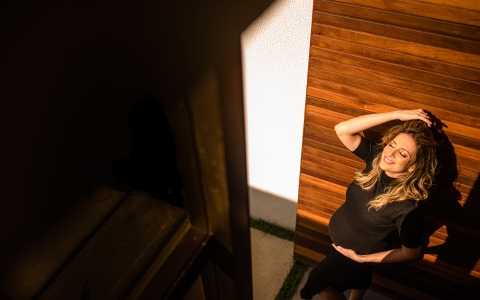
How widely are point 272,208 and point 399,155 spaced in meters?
2.47

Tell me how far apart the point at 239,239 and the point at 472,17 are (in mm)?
1698

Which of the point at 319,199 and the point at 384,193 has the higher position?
the point at 384,193

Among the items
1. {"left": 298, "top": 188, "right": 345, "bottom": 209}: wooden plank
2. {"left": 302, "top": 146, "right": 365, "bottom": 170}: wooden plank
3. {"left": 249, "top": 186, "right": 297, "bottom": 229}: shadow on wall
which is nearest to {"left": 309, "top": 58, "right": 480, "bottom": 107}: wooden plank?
{"left": 302, "top": 146, "right": 365, "bottom": 170}: wooden plank

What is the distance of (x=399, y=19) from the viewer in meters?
2.43

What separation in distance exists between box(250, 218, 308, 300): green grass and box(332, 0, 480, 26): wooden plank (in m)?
3.06

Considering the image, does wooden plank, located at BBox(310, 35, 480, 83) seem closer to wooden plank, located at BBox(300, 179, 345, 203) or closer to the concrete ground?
wooden plank, located at BBox(300, 179, 345, 203)

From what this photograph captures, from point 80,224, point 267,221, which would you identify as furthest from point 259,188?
point 80,224

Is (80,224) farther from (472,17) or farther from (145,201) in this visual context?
(472,17)

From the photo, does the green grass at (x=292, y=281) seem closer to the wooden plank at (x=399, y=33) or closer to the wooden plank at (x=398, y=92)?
the wooden plank at (x=398, y=92)

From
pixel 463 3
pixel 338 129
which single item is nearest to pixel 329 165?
pixel 338 129

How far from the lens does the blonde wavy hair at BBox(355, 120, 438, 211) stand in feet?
8.45

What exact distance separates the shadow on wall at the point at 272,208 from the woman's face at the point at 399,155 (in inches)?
79.7

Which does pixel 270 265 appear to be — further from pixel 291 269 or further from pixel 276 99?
pixel 276 99

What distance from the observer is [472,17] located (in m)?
2.23
